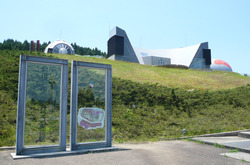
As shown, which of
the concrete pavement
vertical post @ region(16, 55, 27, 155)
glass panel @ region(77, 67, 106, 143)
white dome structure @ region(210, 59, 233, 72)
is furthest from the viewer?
white dome structure @ region(210, 59, 233, 72)

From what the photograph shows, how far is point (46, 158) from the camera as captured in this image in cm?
584

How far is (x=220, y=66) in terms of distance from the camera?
283ft

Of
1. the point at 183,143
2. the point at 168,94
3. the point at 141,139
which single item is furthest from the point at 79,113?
the point at 168,94

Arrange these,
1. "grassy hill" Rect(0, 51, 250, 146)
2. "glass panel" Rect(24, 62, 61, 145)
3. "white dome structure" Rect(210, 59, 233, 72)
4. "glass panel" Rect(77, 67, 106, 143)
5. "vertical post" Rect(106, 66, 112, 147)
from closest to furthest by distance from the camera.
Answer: "glass panel" Rect(24, 62, 61, 145) < "glass panel" Rect(77, 67, 106, 143) < "vertical post" Rect(106, 66, 112, 147) < "grassy hill" Rect(0, 51, 250, 146) < "white dome structure" Rect(210, 59, 233, 72)

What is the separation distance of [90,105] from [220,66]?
8792cm

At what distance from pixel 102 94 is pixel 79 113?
1003 mm

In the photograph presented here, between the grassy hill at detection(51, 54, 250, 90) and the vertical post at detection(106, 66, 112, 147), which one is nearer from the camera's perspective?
the vertical post at detection(106, 66, 112, 147)

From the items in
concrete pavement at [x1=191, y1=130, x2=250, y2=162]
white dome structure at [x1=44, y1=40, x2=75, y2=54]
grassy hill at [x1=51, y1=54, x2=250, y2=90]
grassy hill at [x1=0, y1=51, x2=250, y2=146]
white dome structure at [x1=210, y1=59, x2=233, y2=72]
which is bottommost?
concrete pavement at [x1=191, y1=130, x2=250, y2=162]

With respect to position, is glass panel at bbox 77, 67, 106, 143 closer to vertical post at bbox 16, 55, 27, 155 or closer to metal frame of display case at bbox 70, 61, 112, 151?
metal frame of display case at bbox 70, 61, 112, 151

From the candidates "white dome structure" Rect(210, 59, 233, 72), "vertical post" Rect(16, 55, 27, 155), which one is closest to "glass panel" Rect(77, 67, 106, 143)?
"vertical post" Rect(16, 55, 27, 155)

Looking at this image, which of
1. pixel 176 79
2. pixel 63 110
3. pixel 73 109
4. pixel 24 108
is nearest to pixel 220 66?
pixel 176 79

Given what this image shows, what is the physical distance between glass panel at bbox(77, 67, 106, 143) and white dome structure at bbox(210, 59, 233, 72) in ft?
280

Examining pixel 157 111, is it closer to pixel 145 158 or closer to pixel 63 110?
pixel 145 158

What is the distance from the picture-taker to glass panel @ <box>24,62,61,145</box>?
629cm
